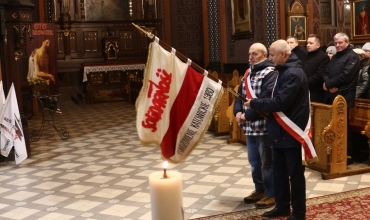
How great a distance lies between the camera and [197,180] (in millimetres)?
6590

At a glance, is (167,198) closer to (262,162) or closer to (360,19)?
(262,162)

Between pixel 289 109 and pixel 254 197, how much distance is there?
4.52 feet

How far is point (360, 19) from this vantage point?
12578mm

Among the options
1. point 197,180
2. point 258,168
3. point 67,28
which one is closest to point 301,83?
point 258,168

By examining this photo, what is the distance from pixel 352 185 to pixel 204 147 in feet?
10.6

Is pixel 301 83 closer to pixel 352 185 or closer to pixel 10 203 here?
pixel 352 185

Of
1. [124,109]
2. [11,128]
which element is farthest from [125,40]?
[11,128]

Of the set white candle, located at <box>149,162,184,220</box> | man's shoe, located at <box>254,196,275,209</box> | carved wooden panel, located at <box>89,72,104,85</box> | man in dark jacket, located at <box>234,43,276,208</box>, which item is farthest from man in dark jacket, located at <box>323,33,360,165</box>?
carved wooden panel, located at <box>89,72,104,85</box>

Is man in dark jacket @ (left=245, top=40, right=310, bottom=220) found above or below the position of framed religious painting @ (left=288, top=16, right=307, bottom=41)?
below

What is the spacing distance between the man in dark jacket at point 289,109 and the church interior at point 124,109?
999 millimetres

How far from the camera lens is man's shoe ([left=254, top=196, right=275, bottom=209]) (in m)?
5.22

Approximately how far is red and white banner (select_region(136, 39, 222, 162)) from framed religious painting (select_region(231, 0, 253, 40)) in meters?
10.5

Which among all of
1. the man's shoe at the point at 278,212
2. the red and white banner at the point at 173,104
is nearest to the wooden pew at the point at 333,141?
the man's shoe at the point at 278,212

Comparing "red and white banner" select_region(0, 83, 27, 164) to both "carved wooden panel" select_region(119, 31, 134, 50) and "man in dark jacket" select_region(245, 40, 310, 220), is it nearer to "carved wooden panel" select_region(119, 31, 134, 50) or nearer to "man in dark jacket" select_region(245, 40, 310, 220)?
"man in dark jacket" select_region(245, 40, 310, 220)
